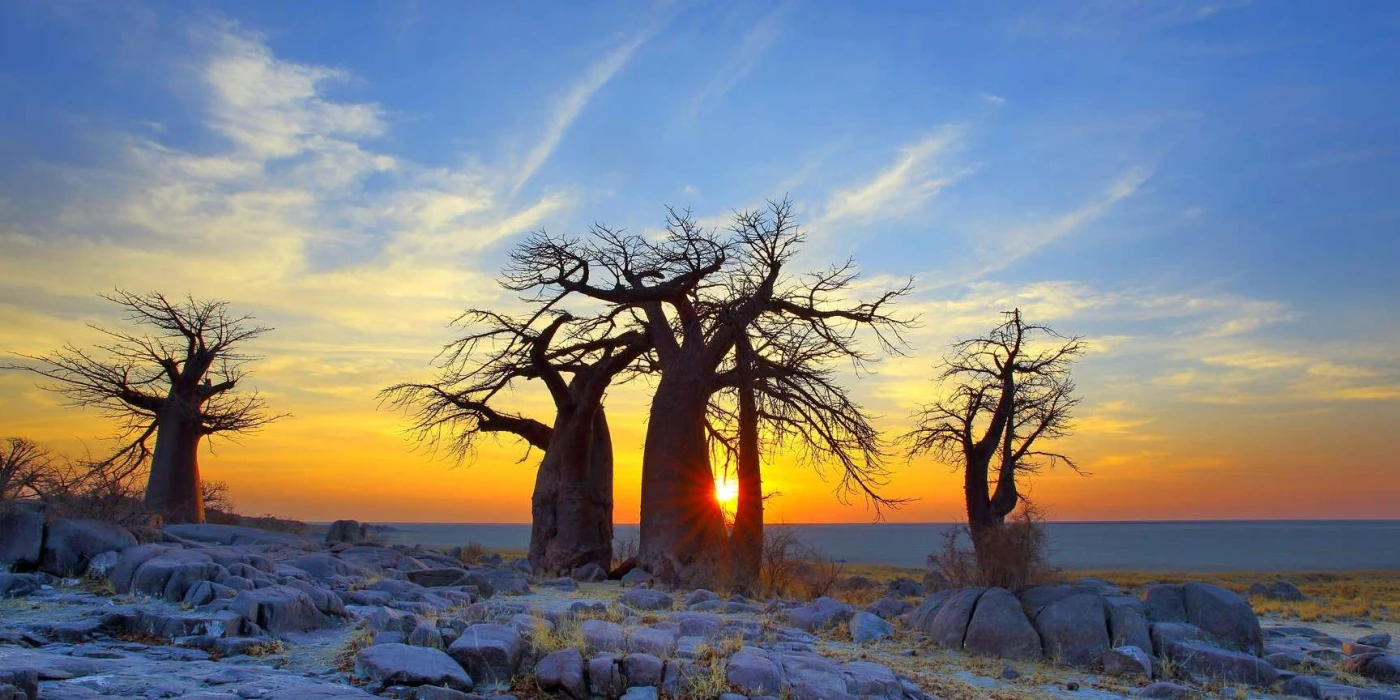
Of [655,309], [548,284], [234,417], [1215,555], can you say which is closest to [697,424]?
[655,309]

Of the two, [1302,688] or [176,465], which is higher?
[176,465]

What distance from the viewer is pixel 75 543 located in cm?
984

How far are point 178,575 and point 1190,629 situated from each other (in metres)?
9.28

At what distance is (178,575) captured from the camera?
8.76 m

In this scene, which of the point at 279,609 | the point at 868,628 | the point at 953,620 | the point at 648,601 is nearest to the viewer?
the point at 279,609

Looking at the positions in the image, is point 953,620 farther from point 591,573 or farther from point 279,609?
point 591,573

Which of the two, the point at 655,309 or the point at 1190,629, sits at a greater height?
the point at 655,309

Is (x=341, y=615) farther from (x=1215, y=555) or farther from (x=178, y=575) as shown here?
(x=1215, y=555)

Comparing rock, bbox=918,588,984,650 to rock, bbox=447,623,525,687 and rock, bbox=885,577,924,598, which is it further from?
rock, bbox=885,577,924,598

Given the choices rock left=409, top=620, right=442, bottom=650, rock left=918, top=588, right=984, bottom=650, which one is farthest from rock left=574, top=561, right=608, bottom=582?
rock left=409, top=620, right=442, bottom=650

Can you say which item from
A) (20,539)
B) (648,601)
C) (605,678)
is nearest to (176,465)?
(20,539)

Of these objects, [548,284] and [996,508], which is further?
[996,508]

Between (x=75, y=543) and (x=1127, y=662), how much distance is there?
9976 mm

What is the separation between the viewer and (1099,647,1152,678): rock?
848cm
